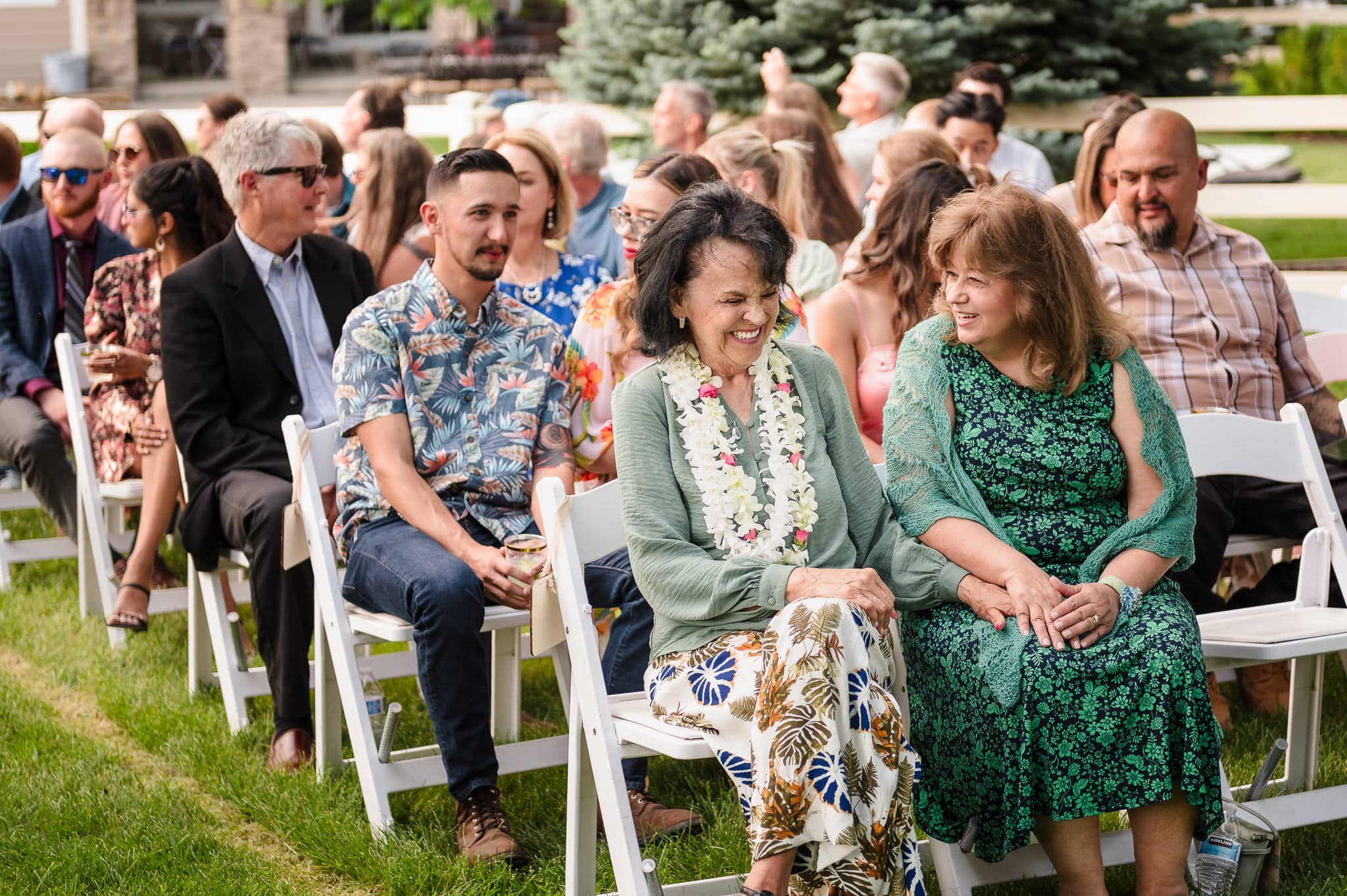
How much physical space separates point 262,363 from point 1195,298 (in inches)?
123

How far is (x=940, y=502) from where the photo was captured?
349cm

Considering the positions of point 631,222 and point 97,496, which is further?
point 97,496

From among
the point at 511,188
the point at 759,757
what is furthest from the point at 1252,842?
the point at 511,188

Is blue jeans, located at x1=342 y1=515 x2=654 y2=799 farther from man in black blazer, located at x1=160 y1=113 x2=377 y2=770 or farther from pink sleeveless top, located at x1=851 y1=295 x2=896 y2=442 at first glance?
pink sleeveless top, located at x1=851 y1=295 x2=896 y2=442

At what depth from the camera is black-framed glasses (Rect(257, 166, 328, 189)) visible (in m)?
4.84

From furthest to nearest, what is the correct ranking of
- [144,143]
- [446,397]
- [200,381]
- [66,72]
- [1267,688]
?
[66,72]
[144,143]
[1267,688]
[200,381]
[446,397]

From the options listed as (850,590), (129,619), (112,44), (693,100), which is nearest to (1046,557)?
(850,590)

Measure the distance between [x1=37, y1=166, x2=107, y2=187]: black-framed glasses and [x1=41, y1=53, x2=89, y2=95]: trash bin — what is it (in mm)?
22144

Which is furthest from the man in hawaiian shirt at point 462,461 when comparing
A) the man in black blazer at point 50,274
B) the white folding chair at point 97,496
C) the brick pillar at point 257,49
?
the brick pillar at point 257,49

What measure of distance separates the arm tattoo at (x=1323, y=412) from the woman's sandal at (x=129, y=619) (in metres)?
4.14

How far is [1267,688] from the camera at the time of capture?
4.78 meters

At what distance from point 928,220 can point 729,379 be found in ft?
4.31

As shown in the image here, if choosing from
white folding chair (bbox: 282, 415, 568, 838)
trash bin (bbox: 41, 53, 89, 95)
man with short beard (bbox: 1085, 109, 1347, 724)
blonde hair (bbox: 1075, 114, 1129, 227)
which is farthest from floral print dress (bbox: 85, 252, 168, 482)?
trash bin (bbox: 41, 53, 89, 95)

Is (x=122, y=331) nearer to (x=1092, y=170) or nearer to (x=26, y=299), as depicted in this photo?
(x=26, y=299)
